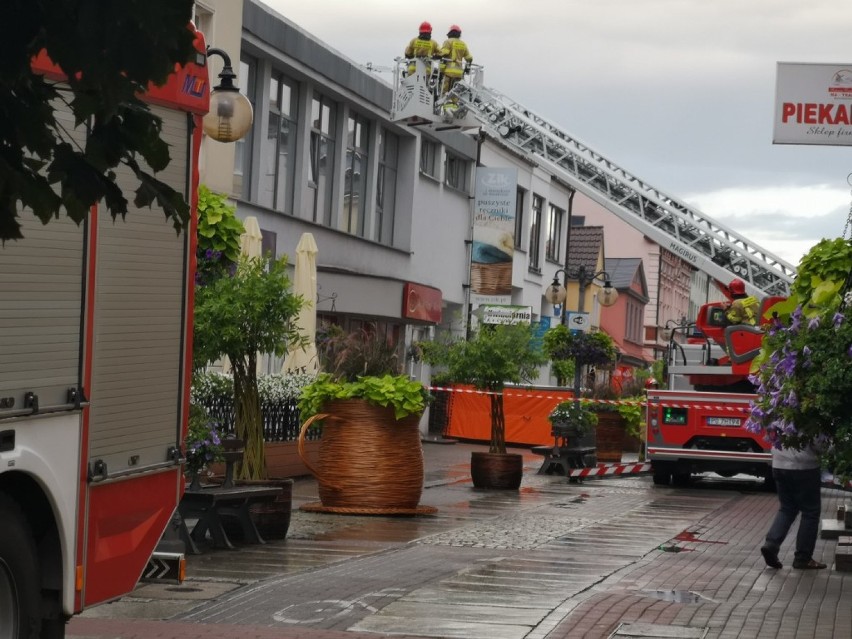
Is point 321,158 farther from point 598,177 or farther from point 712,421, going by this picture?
point 598,177

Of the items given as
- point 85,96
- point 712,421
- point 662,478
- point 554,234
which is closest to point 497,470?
point 712,421

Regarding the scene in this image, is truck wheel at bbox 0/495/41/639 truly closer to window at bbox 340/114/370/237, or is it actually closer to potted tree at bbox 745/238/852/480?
potted tree at bbox 745/238/852/480

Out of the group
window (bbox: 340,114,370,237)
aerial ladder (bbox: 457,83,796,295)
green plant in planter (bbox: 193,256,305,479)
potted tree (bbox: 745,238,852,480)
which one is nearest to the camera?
potted tree (bbox: 745,238,852,480)

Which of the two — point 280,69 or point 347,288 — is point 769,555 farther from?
point 347,288

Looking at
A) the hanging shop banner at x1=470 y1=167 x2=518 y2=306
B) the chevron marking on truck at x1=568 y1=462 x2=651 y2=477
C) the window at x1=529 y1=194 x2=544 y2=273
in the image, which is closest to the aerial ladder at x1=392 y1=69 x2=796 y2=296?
the hanging shop banner at x1=470 y1=167 x2=518 y2=306

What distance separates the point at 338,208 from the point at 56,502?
27897mm

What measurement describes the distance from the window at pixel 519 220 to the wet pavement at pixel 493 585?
31222 mm

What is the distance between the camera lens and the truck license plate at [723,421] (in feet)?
78.9

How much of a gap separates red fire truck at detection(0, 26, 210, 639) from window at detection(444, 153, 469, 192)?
113ft

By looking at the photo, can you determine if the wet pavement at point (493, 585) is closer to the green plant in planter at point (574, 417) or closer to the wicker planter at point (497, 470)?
the wicker planter at point (497, 470)

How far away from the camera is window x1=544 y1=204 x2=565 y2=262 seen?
53838 mm

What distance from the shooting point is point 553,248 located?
55.0 m

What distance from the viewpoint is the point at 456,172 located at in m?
43.8

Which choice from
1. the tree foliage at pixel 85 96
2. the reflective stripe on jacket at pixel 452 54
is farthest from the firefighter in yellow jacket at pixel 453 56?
the tree foliage at pixel 85 96
